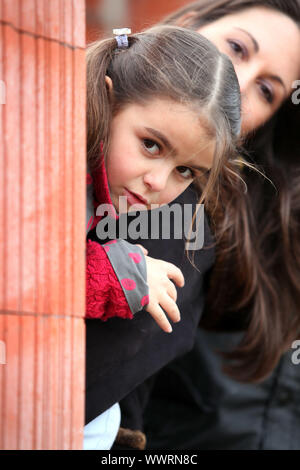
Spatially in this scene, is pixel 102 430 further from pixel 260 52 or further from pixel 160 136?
pixel 260 52

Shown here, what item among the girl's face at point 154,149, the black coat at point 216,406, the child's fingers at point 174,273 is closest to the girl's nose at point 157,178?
the girl's face at point 154,149

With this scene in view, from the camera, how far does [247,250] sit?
118 cm

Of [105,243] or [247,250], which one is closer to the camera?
[105,243]

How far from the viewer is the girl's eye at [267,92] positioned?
3.26 feet

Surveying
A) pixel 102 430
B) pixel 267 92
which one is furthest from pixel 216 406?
pixel 267 92

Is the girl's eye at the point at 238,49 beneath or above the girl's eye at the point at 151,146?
above

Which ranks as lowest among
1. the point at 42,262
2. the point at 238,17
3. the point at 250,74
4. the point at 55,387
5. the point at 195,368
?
the point at 195,368

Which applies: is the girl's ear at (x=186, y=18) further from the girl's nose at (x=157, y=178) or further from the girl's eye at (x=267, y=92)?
the girl's nose at (x=157, y=178)

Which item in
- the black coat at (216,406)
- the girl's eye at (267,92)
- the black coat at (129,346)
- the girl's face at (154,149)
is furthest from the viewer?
the black coat at (216,406)

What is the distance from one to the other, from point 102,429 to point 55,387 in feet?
1.26

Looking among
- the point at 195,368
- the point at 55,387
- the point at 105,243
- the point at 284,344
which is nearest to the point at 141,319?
the point at 105,243

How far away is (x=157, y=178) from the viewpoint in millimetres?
777

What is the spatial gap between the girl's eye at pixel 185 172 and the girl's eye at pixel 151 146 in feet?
0.13

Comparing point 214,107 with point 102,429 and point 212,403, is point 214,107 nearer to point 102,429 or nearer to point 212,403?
point 102,429
